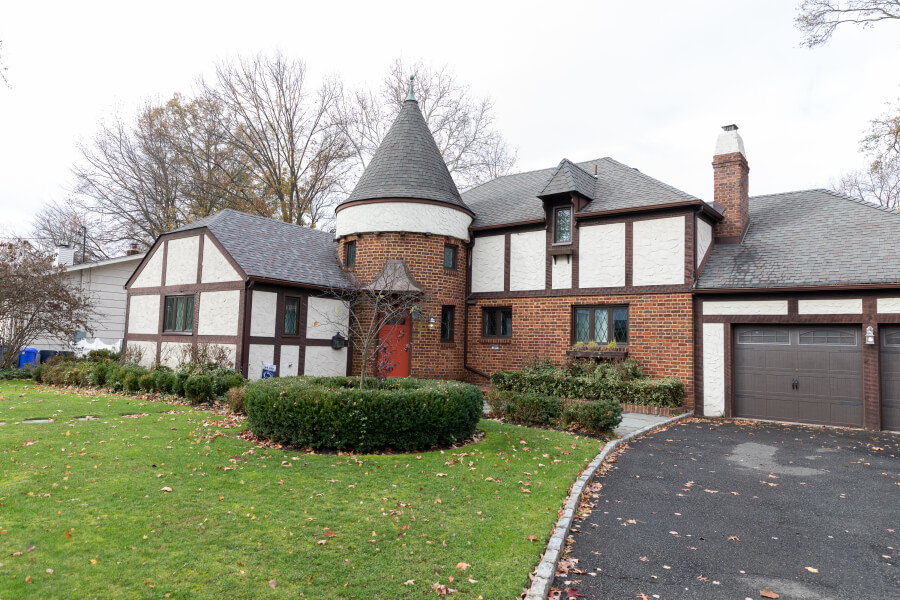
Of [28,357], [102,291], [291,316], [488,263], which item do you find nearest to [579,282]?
[488,263]

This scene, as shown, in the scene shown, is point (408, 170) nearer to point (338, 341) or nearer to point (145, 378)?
point (338, 341)

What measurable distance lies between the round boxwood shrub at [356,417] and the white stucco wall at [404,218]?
320 inches

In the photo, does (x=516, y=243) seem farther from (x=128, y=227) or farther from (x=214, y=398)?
(x=128, y=227)

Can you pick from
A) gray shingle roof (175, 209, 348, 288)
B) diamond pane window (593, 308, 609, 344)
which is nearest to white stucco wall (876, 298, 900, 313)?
diamond pane window (593, 308, 609, 344)

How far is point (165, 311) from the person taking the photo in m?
16.4

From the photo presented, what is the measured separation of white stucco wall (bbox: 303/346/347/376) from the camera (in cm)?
Result: 1549

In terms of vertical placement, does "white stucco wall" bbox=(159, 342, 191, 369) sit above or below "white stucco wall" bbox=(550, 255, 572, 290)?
below

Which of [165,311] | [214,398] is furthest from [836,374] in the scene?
[165,311]

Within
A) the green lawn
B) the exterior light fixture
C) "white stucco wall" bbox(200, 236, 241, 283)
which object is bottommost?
the green lawn

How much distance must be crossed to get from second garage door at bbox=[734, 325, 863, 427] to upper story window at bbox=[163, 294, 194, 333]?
14771mm

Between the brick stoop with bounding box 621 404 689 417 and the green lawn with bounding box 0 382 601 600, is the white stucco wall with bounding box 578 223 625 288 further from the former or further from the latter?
the green lawn with bounding box 0 382 601 600

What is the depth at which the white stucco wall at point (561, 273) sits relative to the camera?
1520cm

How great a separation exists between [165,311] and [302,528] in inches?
540

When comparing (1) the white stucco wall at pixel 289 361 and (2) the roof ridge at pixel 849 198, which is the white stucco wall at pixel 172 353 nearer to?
(1) the white stucco wall at pixel 289 361
